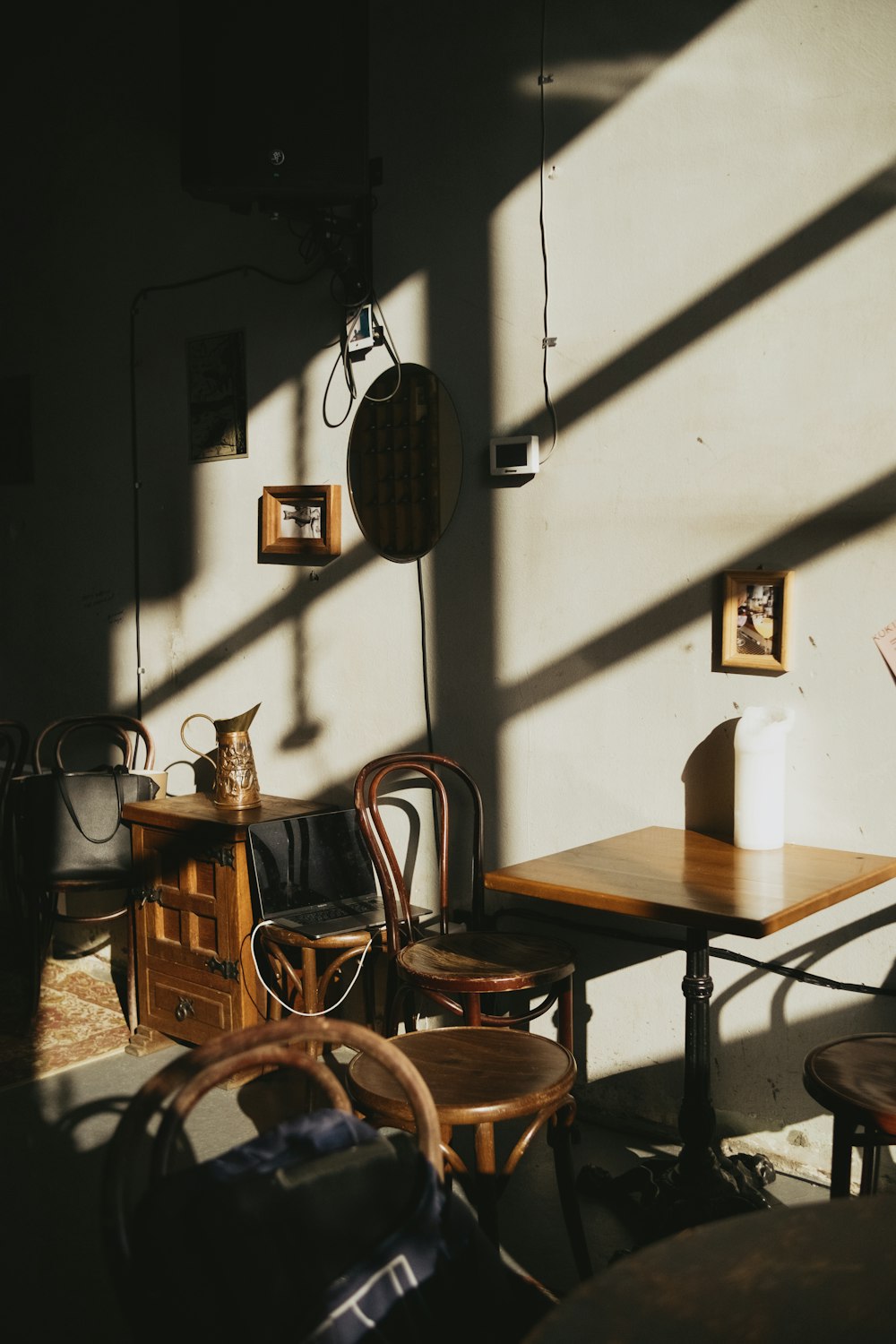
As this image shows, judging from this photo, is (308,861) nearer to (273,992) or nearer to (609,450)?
(273,992)

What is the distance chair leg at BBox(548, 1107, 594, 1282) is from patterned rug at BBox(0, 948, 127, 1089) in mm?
1798

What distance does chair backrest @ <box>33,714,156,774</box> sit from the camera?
13.9 ft

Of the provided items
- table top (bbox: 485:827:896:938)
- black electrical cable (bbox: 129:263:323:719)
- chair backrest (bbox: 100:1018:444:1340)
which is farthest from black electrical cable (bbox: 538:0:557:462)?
chair backrest (bbox: 100:1018:444:1340)

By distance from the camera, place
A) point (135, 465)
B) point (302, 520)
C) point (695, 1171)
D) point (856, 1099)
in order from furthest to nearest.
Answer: point (135, 465) < point (302, 520) < point (695, 1171) < point (856, 1099)

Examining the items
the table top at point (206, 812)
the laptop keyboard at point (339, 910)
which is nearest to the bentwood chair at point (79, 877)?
the table top at point (206, 812)

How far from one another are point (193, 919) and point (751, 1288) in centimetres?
258

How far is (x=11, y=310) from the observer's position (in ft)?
15.6

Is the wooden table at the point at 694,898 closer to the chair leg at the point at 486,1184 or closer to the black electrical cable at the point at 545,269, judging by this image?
the chair leg at the point at 486,1184

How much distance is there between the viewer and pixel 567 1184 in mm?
2213

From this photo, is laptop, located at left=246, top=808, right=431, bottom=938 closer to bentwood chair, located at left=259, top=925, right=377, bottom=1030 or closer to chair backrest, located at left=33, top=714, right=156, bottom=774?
bentwood chair, located at left=259, top=925, right=377, bottom=1030

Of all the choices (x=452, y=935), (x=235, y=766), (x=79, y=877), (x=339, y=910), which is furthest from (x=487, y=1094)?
(x=79, y=877)

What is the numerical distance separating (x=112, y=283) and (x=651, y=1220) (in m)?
3.56

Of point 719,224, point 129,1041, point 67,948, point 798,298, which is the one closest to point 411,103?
point 719,224

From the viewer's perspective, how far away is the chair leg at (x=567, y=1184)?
2.21 m
